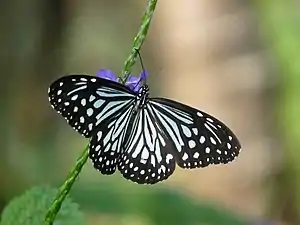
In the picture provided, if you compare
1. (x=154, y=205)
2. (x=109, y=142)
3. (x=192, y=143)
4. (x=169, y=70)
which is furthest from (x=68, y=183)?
(x=169, y=70)

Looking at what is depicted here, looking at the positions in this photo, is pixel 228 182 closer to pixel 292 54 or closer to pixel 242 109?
pixel 242 109

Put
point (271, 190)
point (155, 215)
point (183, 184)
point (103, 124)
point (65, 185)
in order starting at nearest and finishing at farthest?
point (65, 185)
point (103, 124)
point (155, 215)
point (271, 190)
point (183, 184)

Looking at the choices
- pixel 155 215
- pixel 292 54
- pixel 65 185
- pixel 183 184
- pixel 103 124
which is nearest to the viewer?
pixel 65 185

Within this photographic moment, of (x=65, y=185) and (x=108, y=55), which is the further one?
(x=108, y=55)

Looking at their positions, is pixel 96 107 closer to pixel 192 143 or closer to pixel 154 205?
pixel 192 143

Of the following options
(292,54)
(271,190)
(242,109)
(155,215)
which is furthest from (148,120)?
(242,109)

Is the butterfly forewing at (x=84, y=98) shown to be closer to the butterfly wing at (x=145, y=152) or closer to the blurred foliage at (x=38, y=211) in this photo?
the butterfly wing at (x=145, y=152)

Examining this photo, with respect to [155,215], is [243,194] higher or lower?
higher
